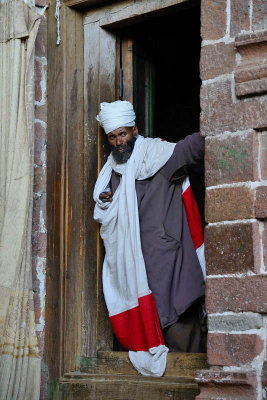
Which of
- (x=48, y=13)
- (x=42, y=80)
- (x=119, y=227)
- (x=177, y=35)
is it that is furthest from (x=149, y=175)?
(x=177, y=35)

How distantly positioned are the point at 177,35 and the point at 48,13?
4.74 feet

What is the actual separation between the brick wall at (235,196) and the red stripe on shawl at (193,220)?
2.87 feet

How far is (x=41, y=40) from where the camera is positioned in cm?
498

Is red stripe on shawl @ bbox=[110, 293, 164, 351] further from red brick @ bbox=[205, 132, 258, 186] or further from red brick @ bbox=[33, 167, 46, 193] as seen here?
red brick @ bbox=[205, 132, 258, 186]

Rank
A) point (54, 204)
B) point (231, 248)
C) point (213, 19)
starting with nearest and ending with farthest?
point (231, 248) < point (213, 19) < point (54, 204)

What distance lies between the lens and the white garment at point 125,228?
4621 mm

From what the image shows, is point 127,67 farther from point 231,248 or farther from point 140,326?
point 231,248

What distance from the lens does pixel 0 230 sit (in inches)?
180

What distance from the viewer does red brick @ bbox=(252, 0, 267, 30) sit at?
3.79 meters

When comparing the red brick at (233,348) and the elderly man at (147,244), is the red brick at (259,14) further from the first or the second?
the red brick at (233,348)

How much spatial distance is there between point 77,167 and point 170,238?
690 millimetres

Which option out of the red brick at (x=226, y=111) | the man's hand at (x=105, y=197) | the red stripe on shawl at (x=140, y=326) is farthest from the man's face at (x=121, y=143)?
the red brick at (x=226, y=111)

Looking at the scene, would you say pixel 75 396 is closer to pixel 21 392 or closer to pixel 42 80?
pixel 21 392

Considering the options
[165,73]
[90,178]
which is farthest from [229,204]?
[165,73]
